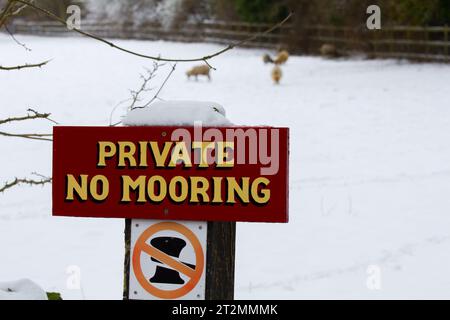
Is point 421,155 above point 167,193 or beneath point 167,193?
above

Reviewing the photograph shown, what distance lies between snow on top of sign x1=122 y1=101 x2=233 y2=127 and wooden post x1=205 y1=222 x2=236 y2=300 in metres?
0.32

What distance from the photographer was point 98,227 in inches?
332

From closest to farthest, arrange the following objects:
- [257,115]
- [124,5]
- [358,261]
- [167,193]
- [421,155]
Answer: [167,193]
[358,261]
[421,155]
[257,115]
[124,5]

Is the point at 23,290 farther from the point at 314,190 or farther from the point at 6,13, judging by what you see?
the point at 314,190

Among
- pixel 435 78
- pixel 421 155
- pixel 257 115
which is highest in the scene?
pixel 435 78

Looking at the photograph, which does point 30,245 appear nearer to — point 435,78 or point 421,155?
point 421,155

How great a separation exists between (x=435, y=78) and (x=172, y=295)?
58.7 feet

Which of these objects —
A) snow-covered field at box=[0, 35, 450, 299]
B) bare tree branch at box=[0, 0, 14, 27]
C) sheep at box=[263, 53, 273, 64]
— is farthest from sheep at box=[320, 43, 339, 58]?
bare tree branch at box=[0, 0, 14, 27]

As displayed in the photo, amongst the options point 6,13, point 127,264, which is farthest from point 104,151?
point 6,13

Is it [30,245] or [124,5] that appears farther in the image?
[124,5]

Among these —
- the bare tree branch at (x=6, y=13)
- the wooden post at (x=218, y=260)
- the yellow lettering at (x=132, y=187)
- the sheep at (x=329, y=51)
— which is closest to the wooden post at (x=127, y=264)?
the wooden post at (x=218, y=260)

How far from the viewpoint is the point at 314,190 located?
9930 millimetres

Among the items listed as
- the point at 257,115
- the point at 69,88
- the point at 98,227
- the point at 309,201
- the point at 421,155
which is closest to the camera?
the point at 98,227

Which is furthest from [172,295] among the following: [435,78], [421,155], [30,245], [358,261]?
[435,78]
